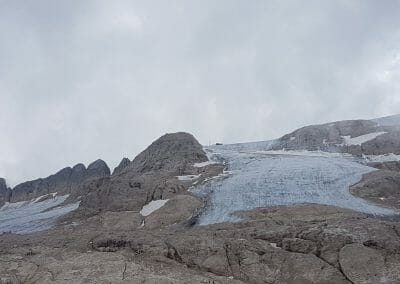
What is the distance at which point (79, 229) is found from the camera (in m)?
44.5

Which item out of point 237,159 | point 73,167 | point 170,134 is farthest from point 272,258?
point 73,167

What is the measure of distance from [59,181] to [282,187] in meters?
84.7

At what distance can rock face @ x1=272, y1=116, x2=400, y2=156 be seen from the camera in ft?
244

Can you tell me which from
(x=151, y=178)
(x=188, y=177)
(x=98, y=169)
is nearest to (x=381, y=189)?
(x=188, y=177)

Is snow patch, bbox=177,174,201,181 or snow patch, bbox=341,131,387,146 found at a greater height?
snow patch, bbox=341,131,387,146

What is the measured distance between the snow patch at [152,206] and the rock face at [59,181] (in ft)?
215

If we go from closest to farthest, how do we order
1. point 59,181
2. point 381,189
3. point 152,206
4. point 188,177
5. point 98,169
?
point 381,189, point 152,206, point 188,177, point 98,169, point 59,181

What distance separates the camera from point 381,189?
161 feet

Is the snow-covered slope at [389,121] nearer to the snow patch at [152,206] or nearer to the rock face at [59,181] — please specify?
the snow patch at [152,206]

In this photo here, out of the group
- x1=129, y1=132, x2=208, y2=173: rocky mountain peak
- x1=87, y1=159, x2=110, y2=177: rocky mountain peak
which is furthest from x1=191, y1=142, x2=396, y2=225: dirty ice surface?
x1=87, y1=159, x2=110, y2=177: rocky mountain peak

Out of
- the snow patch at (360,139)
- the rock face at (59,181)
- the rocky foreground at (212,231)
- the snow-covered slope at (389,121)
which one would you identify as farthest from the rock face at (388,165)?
the rock face at (59,181)

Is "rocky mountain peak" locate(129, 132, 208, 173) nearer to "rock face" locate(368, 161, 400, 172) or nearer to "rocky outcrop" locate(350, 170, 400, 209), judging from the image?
"rock face" locate(368, 161, 400, 172)

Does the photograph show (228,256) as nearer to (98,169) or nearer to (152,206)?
(152,206)

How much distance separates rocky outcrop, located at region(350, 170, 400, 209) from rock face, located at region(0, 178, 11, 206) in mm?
104352
